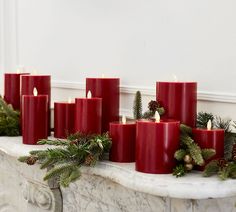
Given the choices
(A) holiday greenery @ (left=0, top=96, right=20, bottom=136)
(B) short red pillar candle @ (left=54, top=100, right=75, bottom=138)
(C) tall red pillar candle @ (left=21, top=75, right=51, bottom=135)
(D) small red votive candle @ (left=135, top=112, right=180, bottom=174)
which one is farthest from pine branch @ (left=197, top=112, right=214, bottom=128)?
(A) holiday greenery @ (left=0, top=96, right=20, bottom=136)

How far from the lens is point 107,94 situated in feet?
3.95

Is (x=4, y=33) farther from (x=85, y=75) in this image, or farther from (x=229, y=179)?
(x=229, y=179)

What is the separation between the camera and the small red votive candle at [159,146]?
0.92 m

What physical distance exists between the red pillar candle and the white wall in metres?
0.20

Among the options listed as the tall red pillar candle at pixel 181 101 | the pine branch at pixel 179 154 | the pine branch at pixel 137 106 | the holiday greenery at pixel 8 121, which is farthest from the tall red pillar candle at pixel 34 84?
the pine branch at pixel 179 154

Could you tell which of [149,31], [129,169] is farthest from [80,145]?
[149,31]

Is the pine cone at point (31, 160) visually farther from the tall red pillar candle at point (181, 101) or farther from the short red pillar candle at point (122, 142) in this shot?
the tall red pillar candle at point (181, 101)

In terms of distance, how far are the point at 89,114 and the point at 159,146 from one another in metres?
0.24

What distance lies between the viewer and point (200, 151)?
91 centimetres

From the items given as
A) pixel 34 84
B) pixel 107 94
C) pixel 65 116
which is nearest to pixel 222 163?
pixel 107 94

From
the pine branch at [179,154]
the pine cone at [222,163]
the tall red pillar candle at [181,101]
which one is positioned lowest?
the pine cone at [222,163]

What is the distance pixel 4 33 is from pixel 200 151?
1.15 metres

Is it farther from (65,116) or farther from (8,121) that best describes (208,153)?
(8,121)

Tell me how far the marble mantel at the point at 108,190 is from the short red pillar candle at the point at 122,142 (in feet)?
0.07
